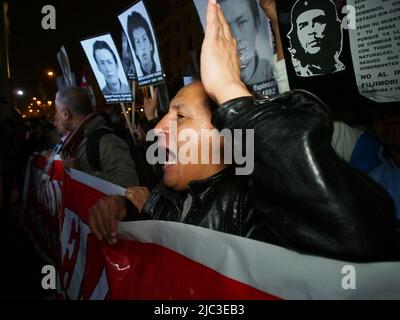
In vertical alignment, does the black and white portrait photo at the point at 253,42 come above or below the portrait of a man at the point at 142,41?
below

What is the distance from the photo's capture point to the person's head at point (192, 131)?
1586mm

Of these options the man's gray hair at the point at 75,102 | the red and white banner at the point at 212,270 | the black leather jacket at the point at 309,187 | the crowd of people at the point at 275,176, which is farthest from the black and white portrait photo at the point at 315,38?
the man's gray hair at the point at 75,102

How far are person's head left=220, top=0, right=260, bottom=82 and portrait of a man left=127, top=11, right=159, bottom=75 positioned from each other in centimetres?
137

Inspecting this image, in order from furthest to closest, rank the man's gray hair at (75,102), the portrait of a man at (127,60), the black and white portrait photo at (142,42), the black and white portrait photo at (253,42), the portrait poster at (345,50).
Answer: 1. the portrait of a man at (127,60)
2. the man's gray hair at (75,102)
3. the black and white portrait photo at (142,42)
4. the black and white portrait photo at (253,42)
5. the portrait poster at (345,50)

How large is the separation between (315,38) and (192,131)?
0.73 metres

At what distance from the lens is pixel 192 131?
1.59 metres

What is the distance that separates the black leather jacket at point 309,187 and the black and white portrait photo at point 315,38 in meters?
0.72

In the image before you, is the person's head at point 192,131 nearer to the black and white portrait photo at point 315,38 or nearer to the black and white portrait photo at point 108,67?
the black and white portrait photo at point 315,38

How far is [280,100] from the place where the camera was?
3.55 ft
